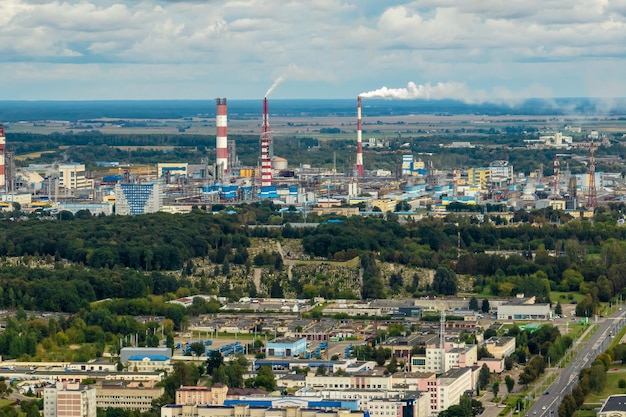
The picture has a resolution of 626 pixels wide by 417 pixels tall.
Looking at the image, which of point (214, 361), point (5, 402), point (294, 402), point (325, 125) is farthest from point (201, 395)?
point (325, 125)

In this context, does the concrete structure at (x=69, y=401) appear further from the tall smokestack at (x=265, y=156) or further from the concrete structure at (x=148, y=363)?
the tall smokestack at (x=265, y=156)

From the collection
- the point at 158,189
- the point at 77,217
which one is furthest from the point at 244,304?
the point at 158,189

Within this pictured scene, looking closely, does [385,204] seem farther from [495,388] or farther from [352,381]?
[352,381]

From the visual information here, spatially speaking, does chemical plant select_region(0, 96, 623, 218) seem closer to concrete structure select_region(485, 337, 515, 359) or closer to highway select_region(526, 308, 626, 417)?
highway select_region(526, 308, 626, 417)

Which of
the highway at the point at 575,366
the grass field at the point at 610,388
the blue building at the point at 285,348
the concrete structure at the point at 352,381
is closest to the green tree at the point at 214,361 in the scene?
the concrete structure at the point at 352,381

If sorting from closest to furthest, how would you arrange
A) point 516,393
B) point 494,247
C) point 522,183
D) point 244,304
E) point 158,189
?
point 516,393 → point 244,304 → point 494,247 → point 158,189 → point 522,183

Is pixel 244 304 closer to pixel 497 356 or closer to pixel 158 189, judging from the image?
pixel 497 356

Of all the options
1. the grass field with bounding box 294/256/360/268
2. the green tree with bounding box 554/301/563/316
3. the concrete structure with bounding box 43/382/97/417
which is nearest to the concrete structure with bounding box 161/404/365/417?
the concrete structure with bounding box 43/382/97/417
